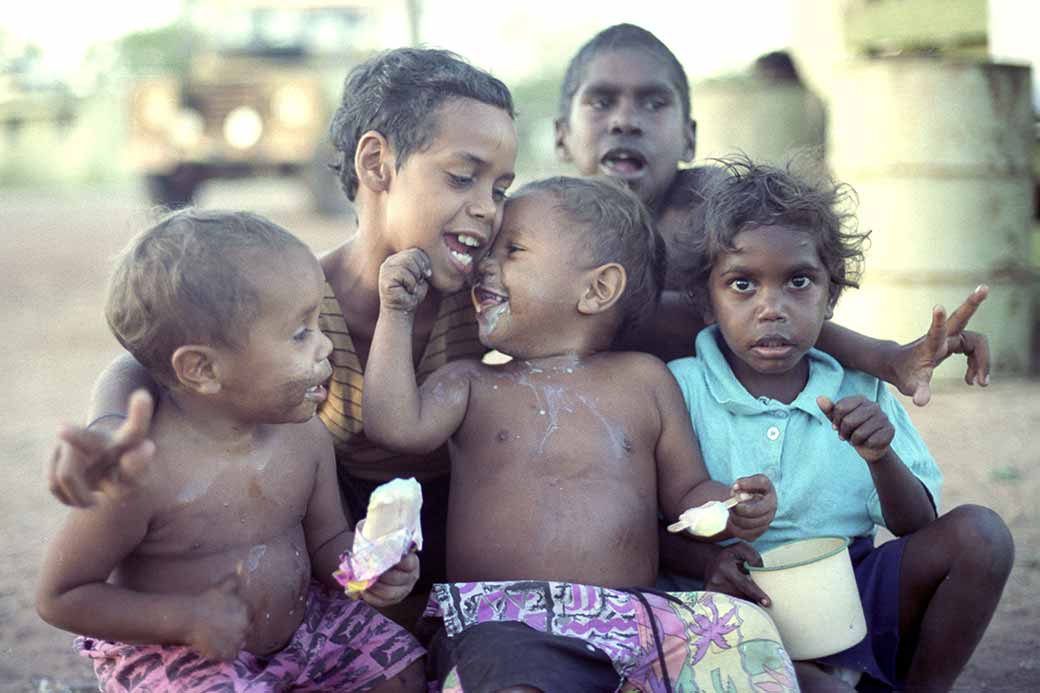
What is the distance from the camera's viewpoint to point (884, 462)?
8.50 ft

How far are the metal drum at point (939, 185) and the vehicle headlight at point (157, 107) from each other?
375 inches

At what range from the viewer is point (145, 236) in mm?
2361

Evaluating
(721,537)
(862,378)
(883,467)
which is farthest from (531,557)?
(862,378)

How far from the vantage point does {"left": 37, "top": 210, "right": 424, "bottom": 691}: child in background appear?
7.23ft

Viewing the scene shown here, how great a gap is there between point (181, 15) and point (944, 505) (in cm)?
1422

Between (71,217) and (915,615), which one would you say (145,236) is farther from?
(71,217)

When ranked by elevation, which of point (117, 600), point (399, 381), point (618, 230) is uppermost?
point (618, 230)

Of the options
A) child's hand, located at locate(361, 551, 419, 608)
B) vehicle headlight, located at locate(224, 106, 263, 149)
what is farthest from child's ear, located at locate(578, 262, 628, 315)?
vehicle headlight, located at locate(224, 106, 263, 149)

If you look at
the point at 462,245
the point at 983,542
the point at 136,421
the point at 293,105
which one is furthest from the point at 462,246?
the point at 293,105

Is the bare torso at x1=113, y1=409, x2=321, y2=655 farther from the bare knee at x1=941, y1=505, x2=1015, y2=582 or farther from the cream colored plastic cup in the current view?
the bare knee at x1=941, y1=505, x2=1015, y2=582

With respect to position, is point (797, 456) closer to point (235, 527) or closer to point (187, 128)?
point (235, 527)

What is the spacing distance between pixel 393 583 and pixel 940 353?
129 cm

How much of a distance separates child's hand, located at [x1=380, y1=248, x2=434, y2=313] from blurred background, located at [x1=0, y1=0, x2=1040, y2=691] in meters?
0.58

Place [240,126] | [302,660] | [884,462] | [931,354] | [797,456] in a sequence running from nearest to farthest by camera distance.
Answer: [302,660] < [884,462] < [931,354] < [797,456] < [240,126]
